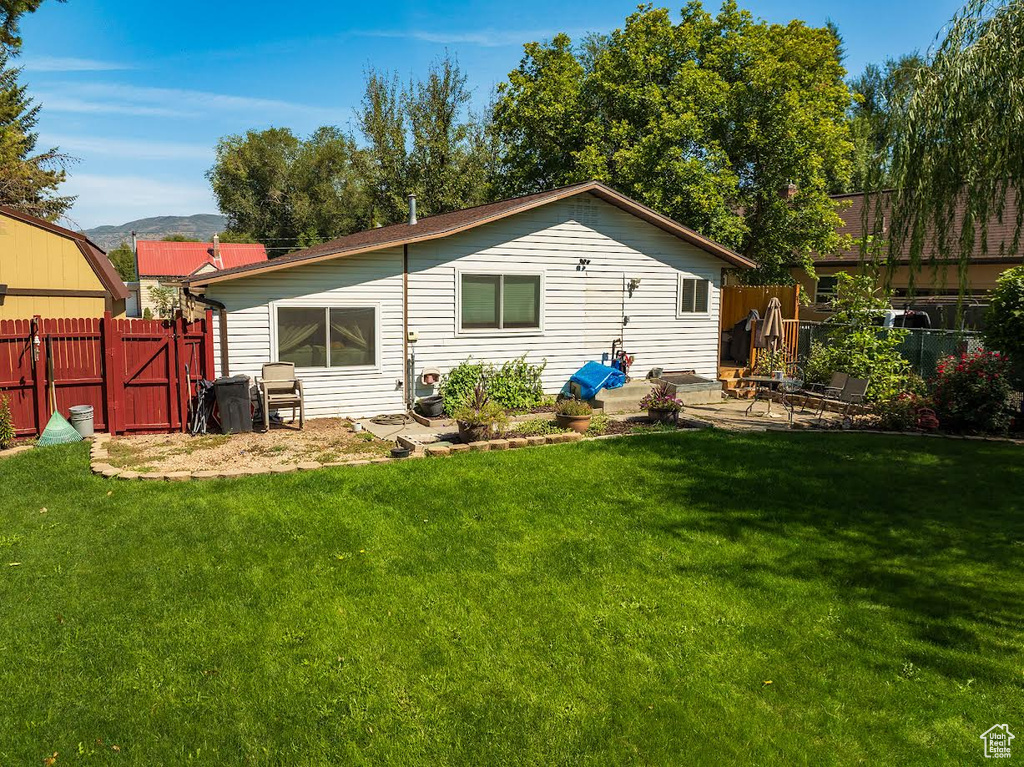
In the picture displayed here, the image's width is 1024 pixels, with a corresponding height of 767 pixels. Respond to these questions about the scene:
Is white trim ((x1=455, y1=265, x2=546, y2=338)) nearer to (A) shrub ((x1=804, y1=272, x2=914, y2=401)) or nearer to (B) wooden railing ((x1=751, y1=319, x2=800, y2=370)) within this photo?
(A) shrub ((x1=804, y1=272, x2=914, y2=401))

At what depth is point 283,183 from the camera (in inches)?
2212

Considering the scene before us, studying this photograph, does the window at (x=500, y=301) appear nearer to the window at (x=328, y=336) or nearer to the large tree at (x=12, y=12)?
the window at (x=328, y=336)

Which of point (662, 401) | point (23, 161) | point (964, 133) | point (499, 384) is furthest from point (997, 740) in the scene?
point (23, 161)

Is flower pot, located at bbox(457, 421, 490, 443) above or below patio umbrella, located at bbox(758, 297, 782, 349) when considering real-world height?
below

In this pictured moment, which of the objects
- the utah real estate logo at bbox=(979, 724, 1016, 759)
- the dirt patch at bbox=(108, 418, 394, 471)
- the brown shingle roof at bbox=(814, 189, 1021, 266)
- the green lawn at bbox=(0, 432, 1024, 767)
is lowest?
the utah real estate logo at bbox=(979, 724, 1016, 759)

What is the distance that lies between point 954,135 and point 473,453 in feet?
23.9

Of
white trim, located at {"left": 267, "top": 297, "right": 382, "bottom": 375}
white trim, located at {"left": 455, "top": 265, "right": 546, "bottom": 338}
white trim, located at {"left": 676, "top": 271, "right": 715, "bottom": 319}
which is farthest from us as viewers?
white trim, located at {"left": 676, "top": 271, "right": 715, "bottom": 319}

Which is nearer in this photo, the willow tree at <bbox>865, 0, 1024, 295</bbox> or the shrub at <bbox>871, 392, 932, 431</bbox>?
the willow tree at <bbox>865, 0, 1024, 295</bbox>

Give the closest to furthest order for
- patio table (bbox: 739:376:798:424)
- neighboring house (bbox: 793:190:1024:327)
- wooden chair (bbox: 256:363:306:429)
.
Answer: wooden chair (bbox: 256:363:306:429) < patio table (bbox: 739:376:798:424) < neighboring house (bbox: 793:190:1024:327)

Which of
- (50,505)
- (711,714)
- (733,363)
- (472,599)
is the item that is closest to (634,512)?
(472,599)

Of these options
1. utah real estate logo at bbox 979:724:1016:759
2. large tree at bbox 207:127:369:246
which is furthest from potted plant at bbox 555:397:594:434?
large tree at bbox 207:127:369:246

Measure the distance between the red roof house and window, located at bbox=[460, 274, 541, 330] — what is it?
36.1 metres

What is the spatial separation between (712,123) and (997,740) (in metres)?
21.1

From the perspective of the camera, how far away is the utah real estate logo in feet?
11.5
